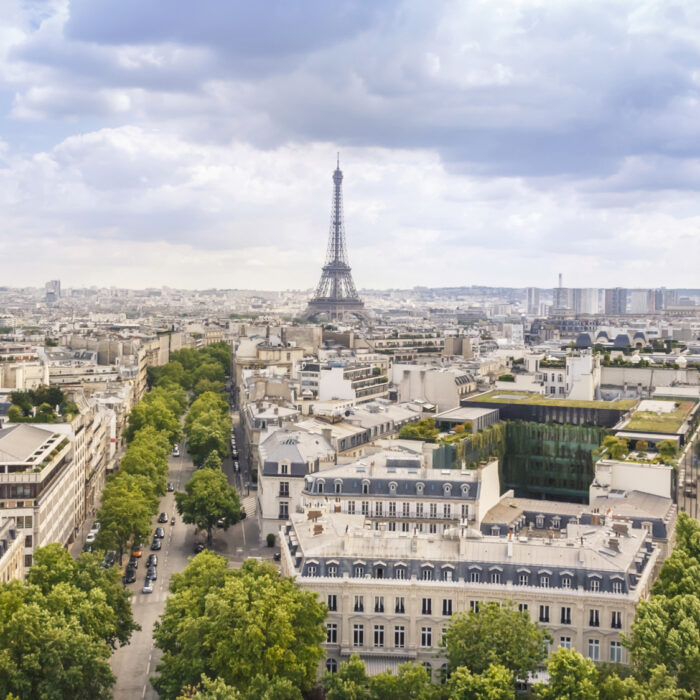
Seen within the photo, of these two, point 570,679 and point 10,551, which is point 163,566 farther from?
point 570,679

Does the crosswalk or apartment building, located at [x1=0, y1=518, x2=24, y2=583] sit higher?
apartment building, located at [x1=0, y1=518, x2=24, y2=583]

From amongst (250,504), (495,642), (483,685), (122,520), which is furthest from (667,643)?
(250,504)

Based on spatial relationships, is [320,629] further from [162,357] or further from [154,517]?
[162,357]

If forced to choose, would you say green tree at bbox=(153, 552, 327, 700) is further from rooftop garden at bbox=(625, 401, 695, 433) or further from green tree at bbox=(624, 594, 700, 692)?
rooftop garden at bbox=(625, 401, 695, 433)

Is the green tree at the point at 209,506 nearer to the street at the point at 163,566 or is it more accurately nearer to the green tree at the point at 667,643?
the street at the point at 163,566

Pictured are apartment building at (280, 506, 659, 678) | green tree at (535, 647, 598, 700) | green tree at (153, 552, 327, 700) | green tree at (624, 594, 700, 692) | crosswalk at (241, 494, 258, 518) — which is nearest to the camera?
green tree at (535, 647, 598, 700)

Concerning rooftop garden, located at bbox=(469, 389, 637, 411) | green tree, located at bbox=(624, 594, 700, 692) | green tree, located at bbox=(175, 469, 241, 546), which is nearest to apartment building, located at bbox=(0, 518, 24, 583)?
green tree, located at bbox=(175, 469, 241, 546)
